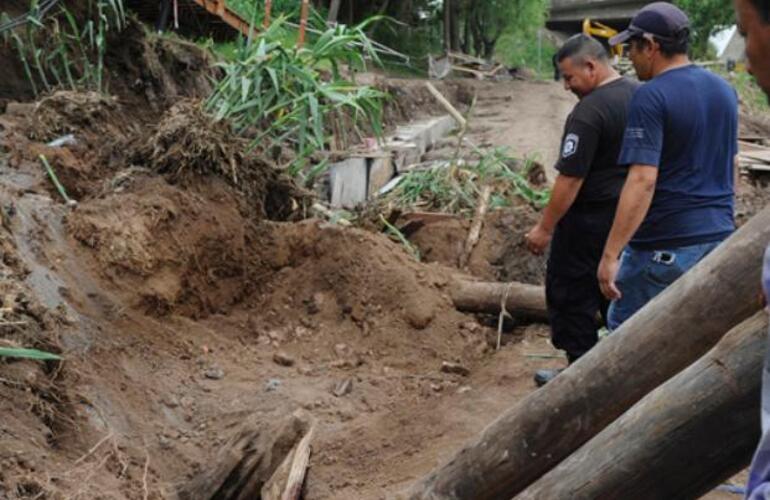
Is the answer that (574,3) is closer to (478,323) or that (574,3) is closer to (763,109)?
(763,109)

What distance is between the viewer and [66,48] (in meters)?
8.41

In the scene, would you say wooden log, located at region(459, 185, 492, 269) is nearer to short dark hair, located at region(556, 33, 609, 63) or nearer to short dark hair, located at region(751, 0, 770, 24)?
short dark hair, located at region(556, 33, 609, 63)

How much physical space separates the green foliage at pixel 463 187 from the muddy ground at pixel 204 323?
39cm

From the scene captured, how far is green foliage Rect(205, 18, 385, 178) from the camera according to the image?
271 inches

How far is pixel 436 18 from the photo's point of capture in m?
31.2

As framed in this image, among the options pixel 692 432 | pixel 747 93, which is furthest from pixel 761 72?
pixel 747 93

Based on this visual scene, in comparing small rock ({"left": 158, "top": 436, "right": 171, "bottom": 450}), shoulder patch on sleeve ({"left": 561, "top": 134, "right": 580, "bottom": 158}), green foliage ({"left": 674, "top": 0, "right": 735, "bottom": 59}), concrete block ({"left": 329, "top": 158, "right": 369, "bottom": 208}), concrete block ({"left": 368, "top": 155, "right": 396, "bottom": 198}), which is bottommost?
green foliage ({"left": 674, "top": 0, "right": 735, "bottom": 59})

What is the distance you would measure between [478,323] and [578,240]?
2.27 m

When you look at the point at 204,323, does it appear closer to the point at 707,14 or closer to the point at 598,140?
the point at 598,140

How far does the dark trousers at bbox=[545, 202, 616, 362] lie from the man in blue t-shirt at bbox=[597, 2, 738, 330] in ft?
2.03

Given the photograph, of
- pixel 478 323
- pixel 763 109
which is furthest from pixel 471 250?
pixel 763 109

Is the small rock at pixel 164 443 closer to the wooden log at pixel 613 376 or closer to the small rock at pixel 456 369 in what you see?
the small rock at pixel 456 369

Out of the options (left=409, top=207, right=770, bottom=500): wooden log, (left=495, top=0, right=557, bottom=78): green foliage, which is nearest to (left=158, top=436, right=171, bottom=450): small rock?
(left=409, top=207, right=770, bottom=500): wooden log

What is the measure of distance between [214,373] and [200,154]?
174 cm
